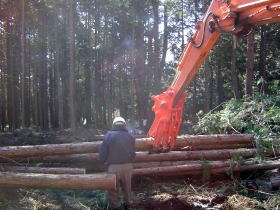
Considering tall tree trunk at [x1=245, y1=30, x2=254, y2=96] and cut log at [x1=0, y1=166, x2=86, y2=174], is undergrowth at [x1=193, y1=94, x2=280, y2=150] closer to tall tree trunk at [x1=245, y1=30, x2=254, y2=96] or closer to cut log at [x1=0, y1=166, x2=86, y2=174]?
cut log at [x1=0, y1=166, x2=86, y2=174]

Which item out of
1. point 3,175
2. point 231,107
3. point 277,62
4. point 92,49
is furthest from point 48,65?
point 3,175

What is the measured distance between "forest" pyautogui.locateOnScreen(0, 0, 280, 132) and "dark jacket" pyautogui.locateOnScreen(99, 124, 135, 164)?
21091 millimetres

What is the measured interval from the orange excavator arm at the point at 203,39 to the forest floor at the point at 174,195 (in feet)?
4.09

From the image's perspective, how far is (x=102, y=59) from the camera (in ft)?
131

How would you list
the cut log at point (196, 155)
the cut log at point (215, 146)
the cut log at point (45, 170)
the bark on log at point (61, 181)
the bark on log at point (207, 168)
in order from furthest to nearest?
the cut log at point (215, 146), the cut log at point (196, 155), the bark on log at point (207, 168), the cut log at point (45, 170), the bark on log at point (61, 181)

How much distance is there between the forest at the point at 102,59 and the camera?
31188 mm

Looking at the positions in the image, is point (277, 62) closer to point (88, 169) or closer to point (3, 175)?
Answer: point (88, 169)

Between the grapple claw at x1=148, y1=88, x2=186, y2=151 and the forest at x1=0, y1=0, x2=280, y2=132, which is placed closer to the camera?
the grapple claw at x1=148, y1=88, x2=186, y2=151

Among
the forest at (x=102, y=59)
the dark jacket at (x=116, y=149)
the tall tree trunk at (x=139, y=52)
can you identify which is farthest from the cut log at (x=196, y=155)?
the tall tree trunk at (x=139, y=52)

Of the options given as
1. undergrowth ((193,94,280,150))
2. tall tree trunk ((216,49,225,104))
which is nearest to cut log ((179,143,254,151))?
undergrowth ((193,94,280,150))

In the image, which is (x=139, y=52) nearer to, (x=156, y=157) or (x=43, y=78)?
(x=43, y=78)

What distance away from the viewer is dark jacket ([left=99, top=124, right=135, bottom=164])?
23.4ft

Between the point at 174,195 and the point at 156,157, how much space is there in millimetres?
1352

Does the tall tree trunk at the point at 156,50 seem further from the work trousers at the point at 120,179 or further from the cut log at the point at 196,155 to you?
the work trousers at the point at 120,179
